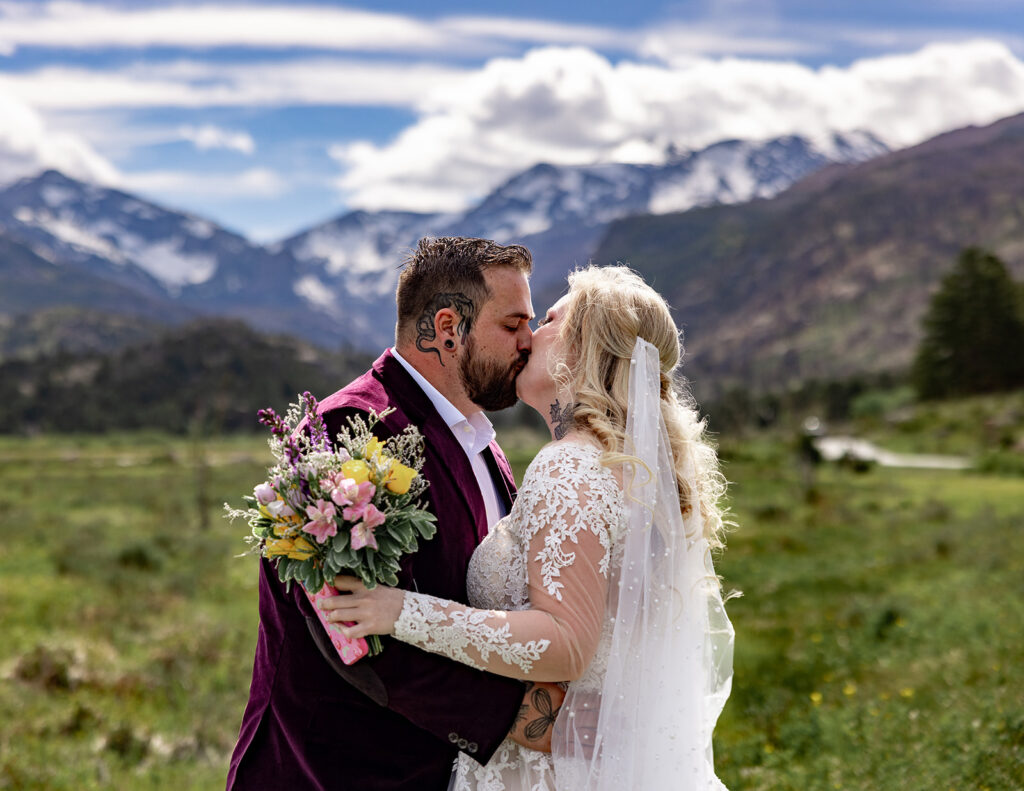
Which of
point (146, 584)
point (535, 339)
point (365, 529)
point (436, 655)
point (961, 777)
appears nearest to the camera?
point (365, 529)

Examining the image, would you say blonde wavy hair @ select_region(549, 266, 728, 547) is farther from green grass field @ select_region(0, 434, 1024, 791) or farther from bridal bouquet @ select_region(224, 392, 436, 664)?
green grass field @ select_region(0, 434, 1024, 791)

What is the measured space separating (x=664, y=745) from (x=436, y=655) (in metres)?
1.05

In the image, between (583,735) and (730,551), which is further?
(730,551)

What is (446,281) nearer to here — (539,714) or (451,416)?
(451,416)

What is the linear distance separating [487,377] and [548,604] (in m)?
1.13

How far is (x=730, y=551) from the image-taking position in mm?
20719

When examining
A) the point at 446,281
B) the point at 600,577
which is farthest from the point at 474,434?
the point at 600,577

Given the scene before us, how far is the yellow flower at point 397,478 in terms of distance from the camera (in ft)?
10.2

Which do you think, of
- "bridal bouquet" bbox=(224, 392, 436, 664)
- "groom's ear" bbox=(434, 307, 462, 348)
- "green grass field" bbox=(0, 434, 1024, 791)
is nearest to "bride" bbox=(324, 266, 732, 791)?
"bridal bouquet" bbox=(224, 392, 436, 664)

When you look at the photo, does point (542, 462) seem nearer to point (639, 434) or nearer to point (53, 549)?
point (639, 434)

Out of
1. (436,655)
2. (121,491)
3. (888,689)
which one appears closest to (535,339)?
(436,655)

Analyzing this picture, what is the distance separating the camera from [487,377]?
4.04 metres

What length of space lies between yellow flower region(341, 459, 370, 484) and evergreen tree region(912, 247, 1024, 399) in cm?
7538

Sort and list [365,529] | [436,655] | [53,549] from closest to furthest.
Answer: [365,529] < [436,655] < [53,549]
